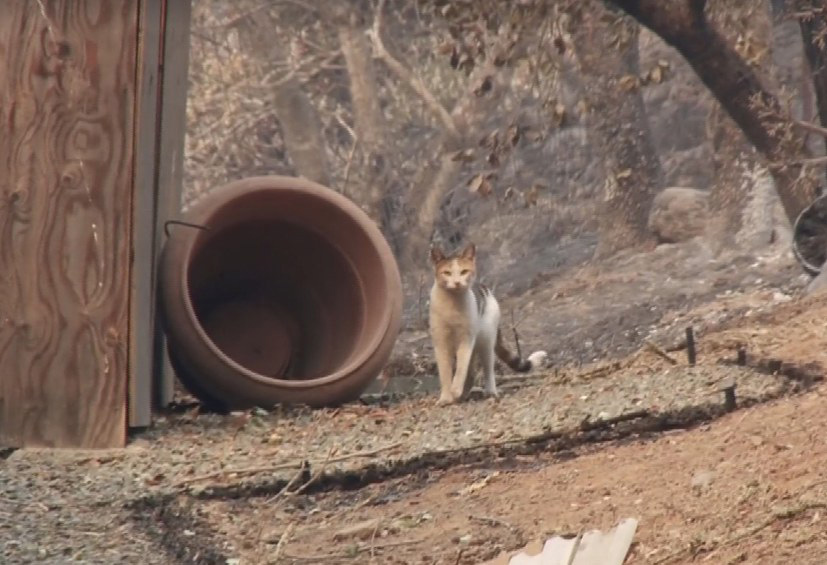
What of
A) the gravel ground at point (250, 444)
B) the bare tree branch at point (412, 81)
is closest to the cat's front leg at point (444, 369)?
the gravel ground at point (250, 444)

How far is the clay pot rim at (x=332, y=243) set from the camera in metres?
7.52

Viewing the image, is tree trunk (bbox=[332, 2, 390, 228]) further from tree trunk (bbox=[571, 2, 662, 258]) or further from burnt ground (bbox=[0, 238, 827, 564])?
burnt ground (bbox=[0, 238, 827, 564])

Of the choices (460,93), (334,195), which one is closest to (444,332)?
(334,195)

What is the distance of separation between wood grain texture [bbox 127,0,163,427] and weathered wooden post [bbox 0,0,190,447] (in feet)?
0.14

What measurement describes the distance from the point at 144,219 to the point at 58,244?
0.48 meters

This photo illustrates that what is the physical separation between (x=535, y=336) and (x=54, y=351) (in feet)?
18.1

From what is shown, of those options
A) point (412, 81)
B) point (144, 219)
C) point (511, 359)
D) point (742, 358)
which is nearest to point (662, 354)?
point (742, 358)

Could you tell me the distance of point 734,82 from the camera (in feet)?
33.9

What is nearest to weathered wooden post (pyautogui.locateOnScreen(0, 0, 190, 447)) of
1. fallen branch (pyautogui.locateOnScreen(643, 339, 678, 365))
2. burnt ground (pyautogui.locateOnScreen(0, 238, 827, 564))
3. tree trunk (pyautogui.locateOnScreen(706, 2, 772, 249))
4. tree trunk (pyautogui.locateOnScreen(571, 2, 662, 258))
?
burnt ground (pyautogui.locateOnScreen(0, 238, 827, 564))

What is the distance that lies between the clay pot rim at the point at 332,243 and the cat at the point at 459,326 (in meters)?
0.22

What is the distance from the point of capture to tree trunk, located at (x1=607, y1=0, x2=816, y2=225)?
1001 centimetres

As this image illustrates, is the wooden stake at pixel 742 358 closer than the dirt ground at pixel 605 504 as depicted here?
No

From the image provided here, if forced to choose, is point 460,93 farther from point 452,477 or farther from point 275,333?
point 452,477

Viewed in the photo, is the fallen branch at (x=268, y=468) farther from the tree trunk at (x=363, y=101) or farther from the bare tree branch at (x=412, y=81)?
the tree trunk at (x=363, y=101)
